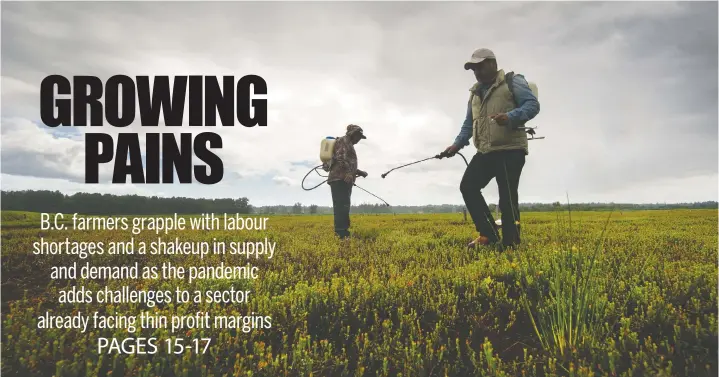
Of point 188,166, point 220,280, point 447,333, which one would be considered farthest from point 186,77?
point 447,333

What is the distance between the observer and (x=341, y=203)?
8.75 metres

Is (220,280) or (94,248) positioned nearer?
(220,280)

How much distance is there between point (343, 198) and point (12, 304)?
6.01 metres

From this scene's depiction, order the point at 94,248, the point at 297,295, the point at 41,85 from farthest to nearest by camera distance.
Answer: the point at 94,248, the point at 41,85, the point at 297,295

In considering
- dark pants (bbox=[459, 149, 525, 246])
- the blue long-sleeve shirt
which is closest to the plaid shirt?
dark pants (bbox=[459, 149, 525, 246])

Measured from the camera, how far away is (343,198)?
28.8ft

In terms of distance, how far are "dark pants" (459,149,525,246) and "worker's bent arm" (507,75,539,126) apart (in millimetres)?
552

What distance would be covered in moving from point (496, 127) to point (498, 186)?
3.18ft

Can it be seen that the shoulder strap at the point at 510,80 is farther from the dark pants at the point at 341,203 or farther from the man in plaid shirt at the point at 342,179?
the dark pants at the point at 341,203

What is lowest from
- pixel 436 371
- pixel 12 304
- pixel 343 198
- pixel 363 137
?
pixel 436 371

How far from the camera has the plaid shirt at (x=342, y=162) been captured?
8.75 m

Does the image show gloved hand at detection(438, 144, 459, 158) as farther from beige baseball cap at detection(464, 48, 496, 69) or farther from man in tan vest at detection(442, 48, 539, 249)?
beige baseball cap at detection(464, 48, 496, 69)

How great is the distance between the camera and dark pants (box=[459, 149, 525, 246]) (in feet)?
18.4

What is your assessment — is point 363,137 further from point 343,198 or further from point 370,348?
point 370,348
